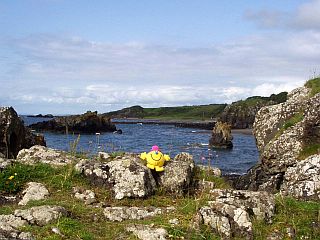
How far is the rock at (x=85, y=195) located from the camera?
10.7 m

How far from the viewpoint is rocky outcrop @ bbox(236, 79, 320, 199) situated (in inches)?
738

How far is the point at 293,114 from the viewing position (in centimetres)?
2214

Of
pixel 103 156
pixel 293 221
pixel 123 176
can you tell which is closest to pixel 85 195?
pixel 123 176

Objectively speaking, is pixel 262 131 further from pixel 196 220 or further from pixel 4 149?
pixel 196 220

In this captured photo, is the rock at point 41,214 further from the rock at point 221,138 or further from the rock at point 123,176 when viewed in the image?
the rock at point 221,138

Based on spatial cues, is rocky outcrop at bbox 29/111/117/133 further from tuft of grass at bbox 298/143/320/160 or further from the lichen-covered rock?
the lichen-covered rock

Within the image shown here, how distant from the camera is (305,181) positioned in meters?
13.2

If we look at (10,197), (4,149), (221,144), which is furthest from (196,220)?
(221,144)

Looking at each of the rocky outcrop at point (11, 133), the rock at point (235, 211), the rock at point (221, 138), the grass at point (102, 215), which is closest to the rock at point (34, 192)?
the grass at point (102, 215)

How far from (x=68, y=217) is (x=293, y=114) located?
1582 centimetres

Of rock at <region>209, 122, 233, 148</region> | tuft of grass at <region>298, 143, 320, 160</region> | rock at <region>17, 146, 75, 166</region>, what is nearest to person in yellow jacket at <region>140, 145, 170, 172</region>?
rock at <region>17, 146, 75, 166</region>

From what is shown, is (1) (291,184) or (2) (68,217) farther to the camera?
(1) (291,184)

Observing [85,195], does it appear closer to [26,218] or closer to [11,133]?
[26,218]

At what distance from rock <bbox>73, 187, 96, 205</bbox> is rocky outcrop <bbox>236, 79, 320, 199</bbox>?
279 inches
